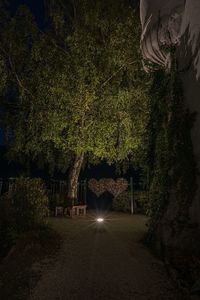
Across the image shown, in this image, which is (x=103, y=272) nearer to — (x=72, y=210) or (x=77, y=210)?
(x=72, y=210)

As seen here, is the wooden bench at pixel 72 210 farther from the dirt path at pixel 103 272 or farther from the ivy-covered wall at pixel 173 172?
the ivy-covered wall at pixel 173 172

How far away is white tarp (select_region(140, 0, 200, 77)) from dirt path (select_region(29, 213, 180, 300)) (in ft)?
14.1

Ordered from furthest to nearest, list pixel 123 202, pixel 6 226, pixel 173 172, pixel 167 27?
pixel 123 202 < pixel 6 226 < pixel 167 27 < pixel 173 172

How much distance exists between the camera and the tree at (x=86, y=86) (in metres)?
13.8

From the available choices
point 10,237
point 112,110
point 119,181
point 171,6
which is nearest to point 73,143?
point 112,110

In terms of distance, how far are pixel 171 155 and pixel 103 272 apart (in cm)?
316

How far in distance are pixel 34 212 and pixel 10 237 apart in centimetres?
102

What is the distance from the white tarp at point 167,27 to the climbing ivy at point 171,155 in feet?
2.16

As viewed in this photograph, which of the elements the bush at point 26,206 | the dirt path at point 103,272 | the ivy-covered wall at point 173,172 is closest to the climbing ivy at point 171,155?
the ivy-covered wall at point 173,172

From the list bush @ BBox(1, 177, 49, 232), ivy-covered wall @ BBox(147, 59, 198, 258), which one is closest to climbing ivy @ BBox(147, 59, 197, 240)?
ivy-covered wall @ BBox(147, 59, 198, 258)

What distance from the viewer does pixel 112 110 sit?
14172 millimetres

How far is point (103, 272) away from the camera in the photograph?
600 centimetres

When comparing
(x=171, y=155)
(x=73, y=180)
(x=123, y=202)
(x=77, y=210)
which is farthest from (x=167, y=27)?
(x=123, y=202)

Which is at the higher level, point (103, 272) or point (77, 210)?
point (77, 210)
